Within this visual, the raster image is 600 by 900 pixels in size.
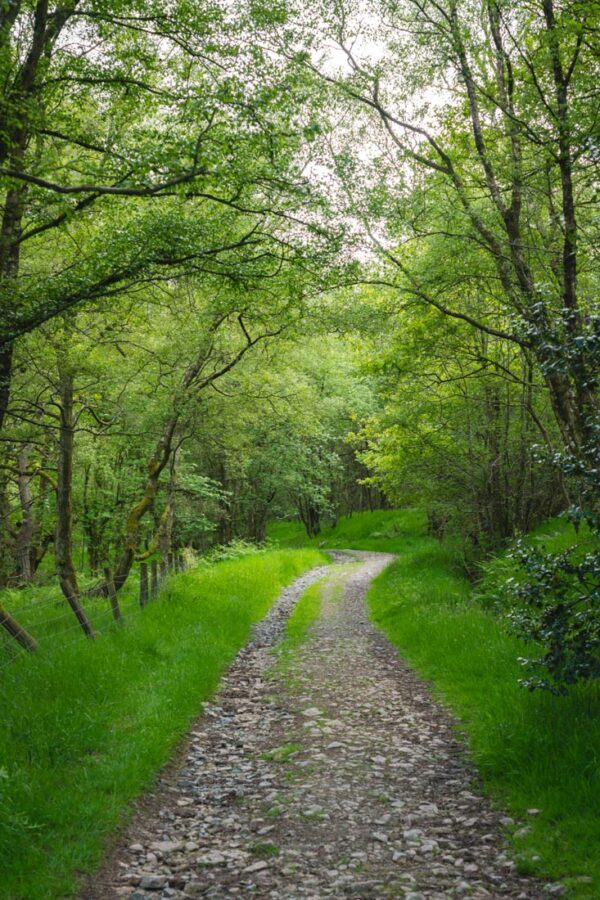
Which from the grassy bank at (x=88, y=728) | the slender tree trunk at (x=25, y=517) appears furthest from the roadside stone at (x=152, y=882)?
the slender tree trunk at (x=25, y=517)

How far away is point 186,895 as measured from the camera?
4.99 metres

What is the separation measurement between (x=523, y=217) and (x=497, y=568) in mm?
9397

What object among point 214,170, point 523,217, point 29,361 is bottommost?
point 29,361

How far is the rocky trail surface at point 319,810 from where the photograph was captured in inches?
200

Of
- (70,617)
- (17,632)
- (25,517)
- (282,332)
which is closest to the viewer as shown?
(17,632)

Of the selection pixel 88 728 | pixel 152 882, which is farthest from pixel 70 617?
pixel 152 882

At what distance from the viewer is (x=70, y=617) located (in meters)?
15.2

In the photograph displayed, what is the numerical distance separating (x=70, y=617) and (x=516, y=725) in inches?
458

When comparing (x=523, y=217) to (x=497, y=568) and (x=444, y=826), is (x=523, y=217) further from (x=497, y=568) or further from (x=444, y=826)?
(x=444, y=826)

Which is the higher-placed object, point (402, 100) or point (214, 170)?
point (402, 100)

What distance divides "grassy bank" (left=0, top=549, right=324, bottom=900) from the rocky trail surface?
1.13 feet

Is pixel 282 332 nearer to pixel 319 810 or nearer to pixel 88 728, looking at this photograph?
pixel 88 728

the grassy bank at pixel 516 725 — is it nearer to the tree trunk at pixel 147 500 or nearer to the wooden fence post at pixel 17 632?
the wooden fence post at pixel 17 632

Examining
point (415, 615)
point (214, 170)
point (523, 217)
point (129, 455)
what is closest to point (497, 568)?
point (415, 615)
